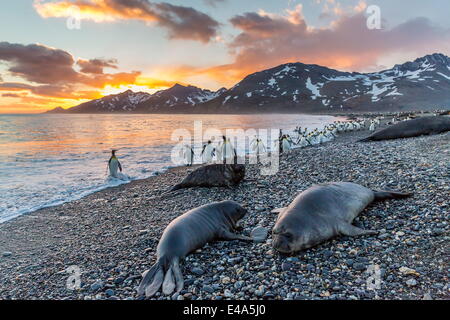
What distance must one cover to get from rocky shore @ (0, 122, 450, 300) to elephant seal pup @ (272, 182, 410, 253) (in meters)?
0.15

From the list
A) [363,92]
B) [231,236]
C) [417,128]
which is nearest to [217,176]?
[231,236]

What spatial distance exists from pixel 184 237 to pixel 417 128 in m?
A: 14.8

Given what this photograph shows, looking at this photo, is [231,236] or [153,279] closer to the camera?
[153,279]

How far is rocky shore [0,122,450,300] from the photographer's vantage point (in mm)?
3656

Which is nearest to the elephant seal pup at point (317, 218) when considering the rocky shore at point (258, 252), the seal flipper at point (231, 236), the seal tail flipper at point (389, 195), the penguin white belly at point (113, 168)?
the rocky shore at point (258, 252)

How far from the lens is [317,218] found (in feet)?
15.3

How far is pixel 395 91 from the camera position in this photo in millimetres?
123000

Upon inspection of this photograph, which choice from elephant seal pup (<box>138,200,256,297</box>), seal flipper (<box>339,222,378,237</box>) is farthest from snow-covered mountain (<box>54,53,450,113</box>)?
elephant seal pup (<box>138,200,256,297</box>)

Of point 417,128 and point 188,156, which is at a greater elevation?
point 417,128

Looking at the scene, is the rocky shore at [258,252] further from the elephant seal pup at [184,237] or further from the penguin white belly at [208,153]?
the penguin white belly at [208,153]

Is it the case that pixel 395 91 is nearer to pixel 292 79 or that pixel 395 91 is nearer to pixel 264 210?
pixel 292 79

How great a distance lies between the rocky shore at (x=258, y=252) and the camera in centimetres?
366

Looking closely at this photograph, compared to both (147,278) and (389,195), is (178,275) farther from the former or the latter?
(389,195)

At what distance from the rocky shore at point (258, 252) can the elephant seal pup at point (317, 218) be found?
0.15 meters
